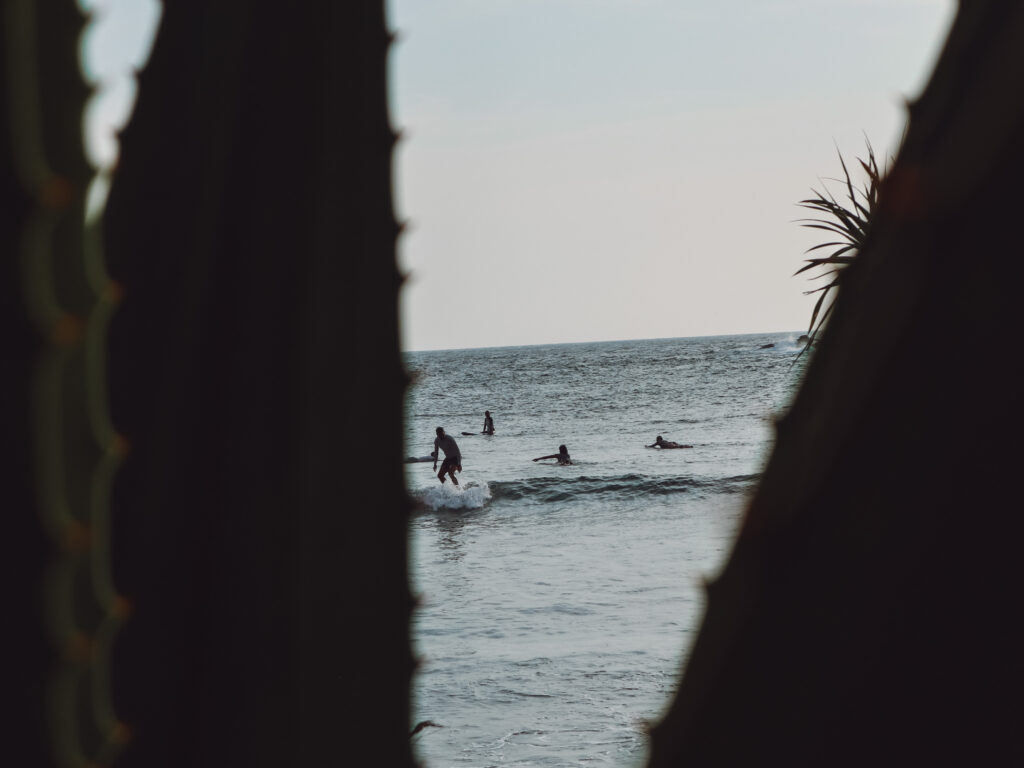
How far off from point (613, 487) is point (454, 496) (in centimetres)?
377

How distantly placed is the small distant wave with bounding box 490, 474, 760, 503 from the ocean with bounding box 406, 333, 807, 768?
0.22ft

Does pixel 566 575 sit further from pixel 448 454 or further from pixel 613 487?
pixel 613 487

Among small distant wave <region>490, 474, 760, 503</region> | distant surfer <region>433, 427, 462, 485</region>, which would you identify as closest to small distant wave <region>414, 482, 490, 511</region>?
distant surfer <region>433, 427, 462, 485</region>

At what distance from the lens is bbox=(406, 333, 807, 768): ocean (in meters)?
8.58

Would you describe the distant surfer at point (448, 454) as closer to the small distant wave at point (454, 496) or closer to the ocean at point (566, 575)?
the small distant wave at point (454, 496)

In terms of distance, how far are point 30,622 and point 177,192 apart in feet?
1.46

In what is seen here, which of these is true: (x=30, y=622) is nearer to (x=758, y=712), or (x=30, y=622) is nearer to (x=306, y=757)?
(x=306, y=757)

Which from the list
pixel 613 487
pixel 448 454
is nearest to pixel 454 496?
pixel 448 454

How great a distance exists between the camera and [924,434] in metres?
0.65

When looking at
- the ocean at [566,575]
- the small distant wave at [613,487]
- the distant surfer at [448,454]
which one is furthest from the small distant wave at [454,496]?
the small distant wave at [613,487]

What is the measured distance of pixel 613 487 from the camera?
2489cm

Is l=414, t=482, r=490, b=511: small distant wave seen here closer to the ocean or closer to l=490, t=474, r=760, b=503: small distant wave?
the ocean

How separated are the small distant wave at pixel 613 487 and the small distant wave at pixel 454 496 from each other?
52cm

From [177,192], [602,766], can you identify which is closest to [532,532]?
[602,766]
